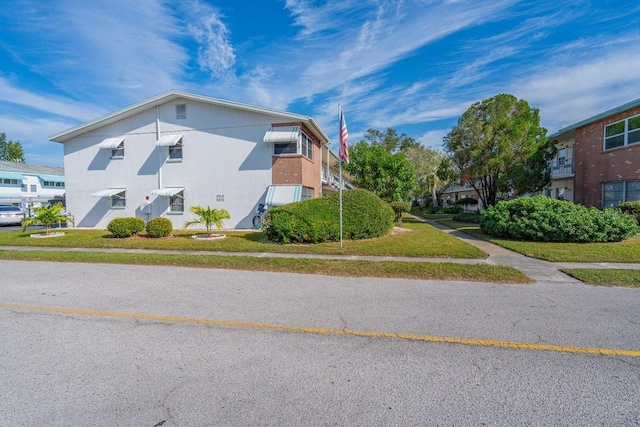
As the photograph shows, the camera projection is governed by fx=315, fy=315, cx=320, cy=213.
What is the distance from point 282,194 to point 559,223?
11.9 m

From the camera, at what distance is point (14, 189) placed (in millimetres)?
38344

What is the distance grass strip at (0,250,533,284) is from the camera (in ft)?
23.4

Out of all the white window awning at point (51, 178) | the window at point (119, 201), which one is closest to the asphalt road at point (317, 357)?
the window at point (119, 201)

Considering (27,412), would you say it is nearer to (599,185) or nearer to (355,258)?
(355,258)

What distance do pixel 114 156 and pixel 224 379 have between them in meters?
20.2

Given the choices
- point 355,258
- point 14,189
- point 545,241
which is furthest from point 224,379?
point 14,189

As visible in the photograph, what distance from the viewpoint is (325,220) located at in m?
11.8

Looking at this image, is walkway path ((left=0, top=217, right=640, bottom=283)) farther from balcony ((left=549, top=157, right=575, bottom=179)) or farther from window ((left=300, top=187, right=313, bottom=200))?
balcony ((left=549, top=157, right=575, bottom=179))

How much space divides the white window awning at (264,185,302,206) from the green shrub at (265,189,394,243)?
4.15m

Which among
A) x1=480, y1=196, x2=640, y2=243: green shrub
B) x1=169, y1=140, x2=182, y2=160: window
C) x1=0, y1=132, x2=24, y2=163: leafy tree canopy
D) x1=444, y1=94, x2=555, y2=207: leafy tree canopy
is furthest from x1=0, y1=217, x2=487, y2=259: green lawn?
x1=0, y1=132, x2=24, y2=163: leafy tree canopy

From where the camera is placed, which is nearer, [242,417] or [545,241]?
[242,417]

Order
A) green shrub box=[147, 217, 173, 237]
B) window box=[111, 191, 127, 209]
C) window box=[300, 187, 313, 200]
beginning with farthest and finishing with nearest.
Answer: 1. window box=[111, 191, 127, 209]
2. window box=[300, 187, 313, 200]
3. green shrub box=[147, 217, 173, 237]

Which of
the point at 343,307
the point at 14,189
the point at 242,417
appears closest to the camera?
the point at 242,417

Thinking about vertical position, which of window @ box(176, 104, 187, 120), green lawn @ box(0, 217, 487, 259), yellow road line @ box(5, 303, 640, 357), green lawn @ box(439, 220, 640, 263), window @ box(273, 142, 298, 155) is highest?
window @ box(176, 104, 187, 120)
